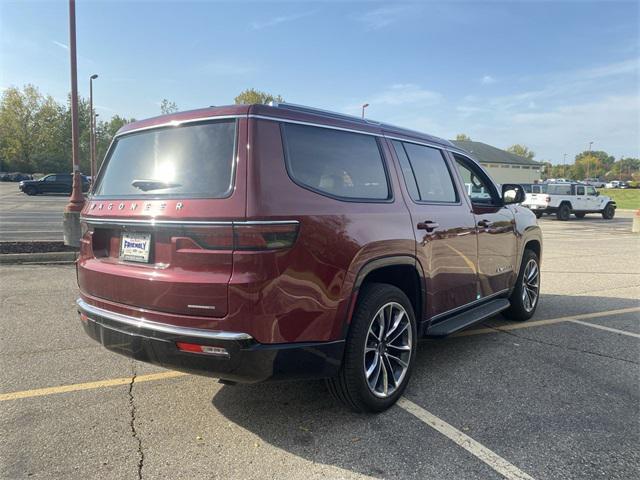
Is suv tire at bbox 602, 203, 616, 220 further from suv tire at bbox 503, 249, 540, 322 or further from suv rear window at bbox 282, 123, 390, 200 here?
suv rear window at bbox 282, 123, 390, 200

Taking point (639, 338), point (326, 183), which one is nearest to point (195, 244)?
point (326, 183)

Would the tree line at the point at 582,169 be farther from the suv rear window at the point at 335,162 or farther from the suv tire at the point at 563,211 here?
the suv rear window at the point at 335,162

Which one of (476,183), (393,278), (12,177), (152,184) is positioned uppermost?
(476,183)

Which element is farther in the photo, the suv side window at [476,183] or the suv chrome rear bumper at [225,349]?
the suv side window at [476,183]

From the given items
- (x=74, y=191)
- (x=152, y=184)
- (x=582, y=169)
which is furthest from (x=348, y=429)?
(x=582, y=169)

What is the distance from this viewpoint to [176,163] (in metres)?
2.88

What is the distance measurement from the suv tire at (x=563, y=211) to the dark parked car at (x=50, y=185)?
3170 cm

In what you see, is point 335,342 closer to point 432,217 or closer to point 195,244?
point 195,244

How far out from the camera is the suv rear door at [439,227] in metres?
3.68

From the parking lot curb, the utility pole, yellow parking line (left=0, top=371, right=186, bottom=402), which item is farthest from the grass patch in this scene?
yellow parking line (left=0, top=371, right=186, bottom=402)

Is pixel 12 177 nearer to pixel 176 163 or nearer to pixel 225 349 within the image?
pixel 176 163

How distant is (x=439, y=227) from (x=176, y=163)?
6.90ft

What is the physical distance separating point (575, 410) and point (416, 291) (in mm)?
1364

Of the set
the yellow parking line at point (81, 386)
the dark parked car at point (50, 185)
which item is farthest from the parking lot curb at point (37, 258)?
the dark parked car at point (50, 185)
